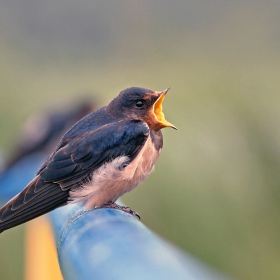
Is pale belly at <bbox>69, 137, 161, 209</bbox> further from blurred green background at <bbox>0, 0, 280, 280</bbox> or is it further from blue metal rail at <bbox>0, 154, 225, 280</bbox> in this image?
blurred green background at <bbox>0, 0, 280, 280</bbox>

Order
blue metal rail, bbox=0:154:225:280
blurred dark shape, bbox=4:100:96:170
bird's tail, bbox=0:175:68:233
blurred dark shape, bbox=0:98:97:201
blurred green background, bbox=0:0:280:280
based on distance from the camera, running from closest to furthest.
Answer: blue metal rail, bbox=0:154:225:280 → bird's tail, bbox=0:175:68:233 → blurred dark shape, bbox=0:98:97:201 → blurred dark shape, bbox=4:100:96:170 → blurred green background, bbox=0:0:280:280

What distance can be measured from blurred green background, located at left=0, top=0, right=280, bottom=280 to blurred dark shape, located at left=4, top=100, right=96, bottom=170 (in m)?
0.26

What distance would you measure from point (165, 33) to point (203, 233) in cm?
185

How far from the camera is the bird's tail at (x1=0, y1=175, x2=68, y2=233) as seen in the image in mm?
1003

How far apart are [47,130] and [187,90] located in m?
0.88

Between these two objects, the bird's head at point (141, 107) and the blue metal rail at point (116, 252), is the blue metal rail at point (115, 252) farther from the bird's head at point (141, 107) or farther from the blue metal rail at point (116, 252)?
the bird's head at point (141, 107)

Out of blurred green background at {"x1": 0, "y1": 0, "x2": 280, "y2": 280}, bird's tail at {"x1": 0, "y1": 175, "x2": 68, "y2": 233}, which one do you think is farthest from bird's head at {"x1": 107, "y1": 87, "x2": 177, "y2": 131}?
blurred green background at {"x1": 0, "y1": 0, "x2": 280, "y2": 280}

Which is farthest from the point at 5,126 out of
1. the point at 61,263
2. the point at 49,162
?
→ the point at 61,263

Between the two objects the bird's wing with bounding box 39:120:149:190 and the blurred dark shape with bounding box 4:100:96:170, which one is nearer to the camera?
the bird's wing with bounding box 39:120:149:190

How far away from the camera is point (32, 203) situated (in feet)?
3.39

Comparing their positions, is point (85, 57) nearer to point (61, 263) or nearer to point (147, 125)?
point (147, 125)

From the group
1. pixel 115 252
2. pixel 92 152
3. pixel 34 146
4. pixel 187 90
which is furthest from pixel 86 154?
pixel 187 90

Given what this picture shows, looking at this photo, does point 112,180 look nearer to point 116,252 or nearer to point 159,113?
point 159,113

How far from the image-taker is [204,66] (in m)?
3.33
